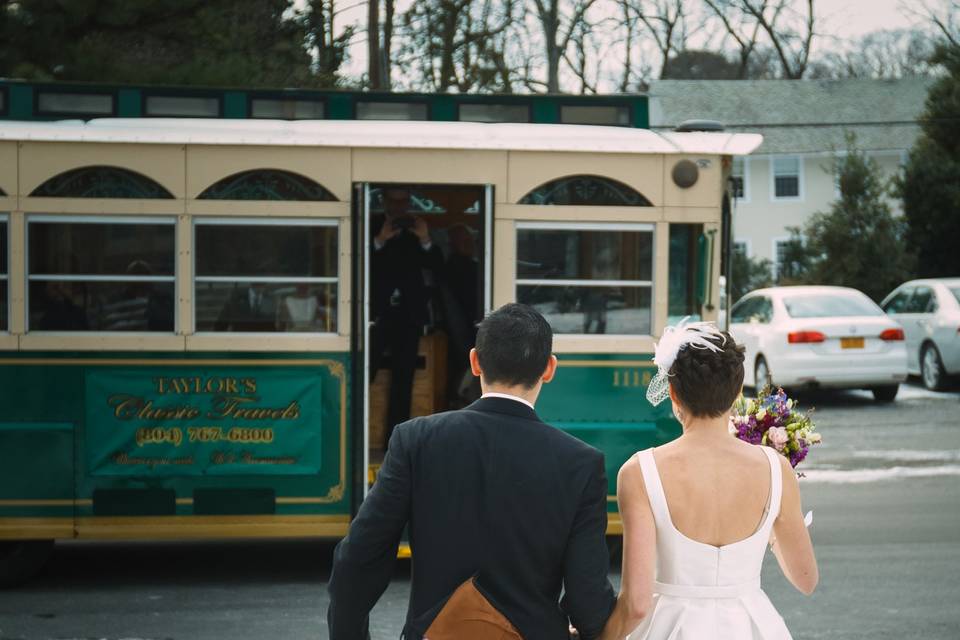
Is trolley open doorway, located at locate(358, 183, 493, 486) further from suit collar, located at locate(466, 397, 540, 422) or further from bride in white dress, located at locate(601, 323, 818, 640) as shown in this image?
suit collar, located at locate(466, 397, 540, 422)

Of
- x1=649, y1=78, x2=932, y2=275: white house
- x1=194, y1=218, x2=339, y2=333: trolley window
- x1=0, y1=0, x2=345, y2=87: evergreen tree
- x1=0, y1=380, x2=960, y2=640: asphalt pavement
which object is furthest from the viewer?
x1=649, y1=78, x2=932, y2=275: white house

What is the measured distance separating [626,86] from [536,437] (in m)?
35.5

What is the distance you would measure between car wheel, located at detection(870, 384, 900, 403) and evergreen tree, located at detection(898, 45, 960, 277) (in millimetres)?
11586

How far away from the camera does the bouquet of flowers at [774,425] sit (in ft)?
15.2

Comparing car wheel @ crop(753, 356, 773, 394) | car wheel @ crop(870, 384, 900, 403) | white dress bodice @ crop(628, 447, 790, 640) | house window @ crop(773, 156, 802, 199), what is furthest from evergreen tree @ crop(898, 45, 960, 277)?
white dress bodice @ crop(628, 447, 790, 640)

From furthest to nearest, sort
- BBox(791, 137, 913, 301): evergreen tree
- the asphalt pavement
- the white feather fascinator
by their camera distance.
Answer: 1. BBox(791, 137, 913, 301): evergreen tree
2. the asphalt pavement
3. the white feather fascinator

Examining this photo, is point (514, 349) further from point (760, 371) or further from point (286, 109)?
point (760, 371)

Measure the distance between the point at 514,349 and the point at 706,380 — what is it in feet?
1.78

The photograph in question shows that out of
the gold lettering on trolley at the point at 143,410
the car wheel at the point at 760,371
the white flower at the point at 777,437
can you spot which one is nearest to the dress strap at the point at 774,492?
the white flower at the point at 777,437

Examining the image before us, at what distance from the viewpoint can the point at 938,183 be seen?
27.6m

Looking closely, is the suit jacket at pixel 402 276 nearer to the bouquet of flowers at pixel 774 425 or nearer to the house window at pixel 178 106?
the house window at pixel 178 106

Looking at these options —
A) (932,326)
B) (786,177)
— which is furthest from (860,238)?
(786,177)

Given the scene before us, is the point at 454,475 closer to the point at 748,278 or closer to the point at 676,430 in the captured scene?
the point at 676,430

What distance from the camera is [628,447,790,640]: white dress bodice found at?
10.5 feet
